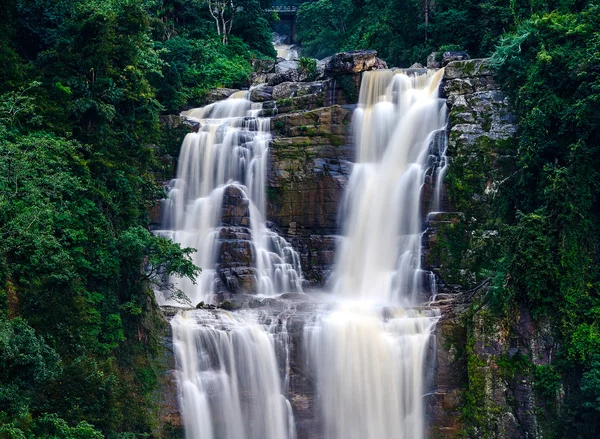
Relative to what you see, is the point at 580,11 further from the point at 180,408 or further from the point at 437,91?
the point at 180,408

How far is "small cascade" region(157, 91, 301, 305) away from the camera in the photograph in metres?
28.4

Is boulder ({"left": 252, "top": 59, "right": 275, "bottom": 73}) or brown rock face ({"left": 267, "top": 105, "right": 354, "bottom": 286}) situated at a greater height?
boulder ({"left": 252, "top": 59, "right": 275, "bottom": 73})

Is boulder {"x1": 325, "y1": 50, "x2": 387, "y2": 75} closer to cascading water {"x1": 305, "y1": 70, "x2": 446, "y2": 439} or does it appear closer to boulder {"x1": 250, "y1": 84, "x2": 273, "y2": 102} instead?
cascading water {"x1": 305, "y1": 70, "x2": 446, "y2": 439}

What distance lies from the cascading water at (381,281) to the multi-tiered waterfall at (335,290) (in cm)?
4

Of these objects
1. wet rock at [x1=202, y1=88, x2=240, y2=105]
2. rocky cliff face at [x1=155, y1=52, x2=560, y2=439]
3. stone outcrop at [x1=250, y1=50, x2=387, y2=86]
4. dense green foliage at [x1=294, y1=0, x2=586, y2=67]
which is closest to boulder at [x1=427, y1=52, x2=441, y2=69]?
dense green foliage at [x1=294, y1=0, x2=586, y2=67]

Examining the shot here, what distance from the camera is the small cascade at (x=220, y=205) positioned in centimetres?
2838

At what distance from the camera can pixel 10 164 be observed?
736 inches

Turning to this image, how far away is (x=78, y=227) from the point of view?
20969mm

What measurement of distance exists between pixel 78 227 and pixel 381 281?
453 inches

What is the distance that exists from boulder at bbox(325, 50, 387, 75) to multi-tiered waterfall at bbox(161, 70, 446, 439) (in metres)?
0.85

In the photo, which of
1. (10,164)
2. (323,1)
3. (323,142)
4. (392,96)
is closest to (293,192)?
(323,142)

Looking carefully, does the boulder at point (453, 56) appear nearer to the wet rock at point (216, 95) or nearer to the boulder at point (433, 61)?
the boulder at point (433, 61)

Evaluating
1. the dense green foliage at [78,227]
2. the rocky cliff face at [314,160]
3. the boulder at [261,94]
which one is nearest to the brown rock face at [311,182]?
the rocky cliff face at [314,160]

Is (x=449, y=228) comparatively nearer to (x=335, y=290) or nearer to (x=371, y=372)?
(x=335, y=290)
